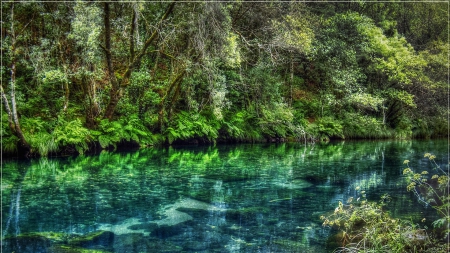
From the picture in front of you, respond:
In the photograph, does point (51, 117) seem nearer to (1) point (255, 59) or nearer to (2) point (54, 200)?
(2) point (54, 200)

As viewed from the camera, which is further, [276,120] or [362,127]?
[362,127]

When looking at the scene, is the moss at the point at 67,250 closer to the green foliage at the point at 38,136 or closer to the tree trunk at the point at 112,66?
the green foliage at the point at 38,136

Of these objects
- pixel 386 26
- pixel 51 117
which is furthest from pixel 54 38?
pixel 386 26

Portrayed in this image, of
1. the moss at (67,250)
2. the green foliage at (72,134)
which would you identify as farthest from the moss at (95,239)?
the green foliage at (72,134)

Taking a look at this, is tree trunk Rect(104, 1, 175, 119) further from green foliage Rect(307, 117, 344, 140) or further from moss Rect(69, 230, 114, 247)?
green foliage Rect(307, 117, 344, 140)

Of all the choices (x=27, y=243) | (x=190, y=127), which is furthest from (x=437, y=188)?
(x=190, y=127)

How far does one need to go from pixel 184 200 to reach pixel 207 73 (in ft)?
25.3

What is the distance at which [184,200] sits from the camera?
25.3 ft

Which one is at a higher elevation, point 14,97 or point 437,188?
point 14,97

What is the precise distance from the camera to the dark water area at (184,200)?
5.42m

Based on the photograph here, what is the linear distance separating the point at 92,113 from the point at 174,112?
13.3ft

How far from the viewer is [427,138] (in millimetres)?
25547

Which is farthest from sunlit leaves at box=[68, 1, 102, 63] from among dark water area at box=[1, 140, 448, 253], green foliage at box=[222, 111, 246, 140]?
green foliage at box=[222, 111, 246, 140]

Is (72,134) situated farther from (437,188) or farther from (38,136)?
(437,188)
